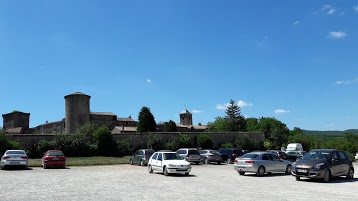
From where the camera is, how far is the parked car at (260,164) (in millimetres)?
21859

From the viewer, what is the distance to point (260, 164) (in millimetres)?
21969

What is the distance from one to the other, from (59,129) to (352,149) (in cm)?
6626

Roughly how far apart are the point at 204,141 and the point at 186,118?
7060cm

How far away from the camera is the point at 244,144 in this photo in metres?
58.3

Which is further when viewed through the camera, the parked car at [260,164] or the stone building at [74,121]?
the stone building at [74,121]

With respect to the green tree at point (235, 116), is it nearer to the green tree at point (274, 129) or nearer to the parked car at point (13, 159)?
the green tree at point (274, 129)

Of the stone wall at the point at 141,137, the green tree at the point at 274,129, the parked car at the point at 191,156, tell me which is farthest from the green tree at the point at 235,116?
the parked car at the point at 191,156

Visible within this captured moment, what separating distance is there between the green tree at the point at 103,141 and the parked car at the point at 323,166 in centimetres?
3163

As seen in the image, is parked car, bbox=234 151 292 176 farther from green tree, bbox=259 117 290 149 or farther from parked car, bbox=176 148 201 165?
green tree, bbox=259 117 290 149

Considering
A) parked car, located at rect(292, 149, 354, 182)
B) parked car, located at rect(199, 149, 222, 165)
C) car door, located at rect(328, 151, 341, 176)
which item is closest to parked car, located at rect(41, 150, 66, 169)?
parked car, located at rect(199, 149, 222, 165)

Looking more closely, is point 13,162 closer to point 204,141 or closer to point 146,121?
point 204,141

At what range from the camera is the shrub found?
54.8 meters

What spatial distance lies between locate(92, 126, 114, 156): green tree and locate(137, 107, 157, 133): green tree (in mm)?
18464

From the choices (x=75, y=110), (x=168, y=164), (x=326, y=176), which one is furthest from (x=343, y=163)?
(x=75, y=110)
